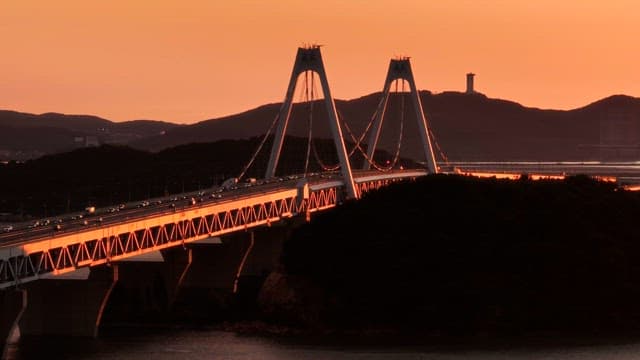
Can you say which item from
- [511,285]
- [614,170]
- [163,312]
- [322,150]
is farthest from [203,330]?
[614,170]

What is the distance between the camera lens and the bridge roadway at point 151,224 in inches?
2232

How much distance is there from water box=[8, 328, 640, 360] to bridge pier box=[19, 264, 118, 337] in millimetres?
557

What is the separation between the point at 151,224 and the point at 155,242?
6.61ft

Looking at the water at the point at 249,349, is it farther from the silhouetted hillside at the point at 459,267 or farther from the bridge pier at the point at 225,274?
the silhouetted hillside at the point at 459,267

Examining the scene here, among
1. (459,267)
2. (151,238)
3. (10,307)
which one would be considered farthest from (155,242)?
(459,267)

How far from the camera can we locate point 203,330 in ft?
241

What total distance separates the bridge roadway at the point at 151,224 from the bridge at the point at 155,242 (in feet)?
0.15

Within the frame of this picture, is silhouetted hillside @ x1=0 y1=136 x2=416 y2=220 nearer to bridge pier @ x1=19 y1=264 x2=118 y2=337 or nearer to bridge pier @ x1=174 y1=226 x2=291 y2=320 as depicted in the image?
bridge pier @ x1=174 y1=226 x2=291 y2=320

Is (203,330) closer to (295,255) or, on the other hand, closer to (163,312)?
(163,312)

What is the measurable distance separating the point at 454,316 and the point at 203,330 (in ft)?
35.1

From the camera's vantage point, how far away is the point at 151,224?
6669 centimetres

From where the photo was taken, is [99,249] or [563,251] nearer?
[99,249]

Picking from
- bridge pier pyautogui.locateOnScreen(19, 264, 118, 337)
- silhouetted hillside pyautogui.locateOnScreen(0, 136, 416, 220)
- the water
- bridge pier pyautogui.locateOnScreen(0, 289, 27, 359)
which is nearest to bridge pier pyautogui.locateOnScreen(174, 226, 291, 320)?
the water

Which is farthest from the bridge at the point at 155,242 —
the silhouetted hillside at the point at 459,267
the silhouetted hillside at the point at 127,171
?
the silhouetted hillside at the point at 127,171
